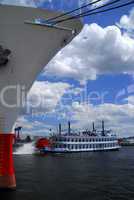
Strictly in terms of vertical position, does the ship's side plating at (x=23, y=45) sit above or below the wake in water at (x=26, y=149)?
above

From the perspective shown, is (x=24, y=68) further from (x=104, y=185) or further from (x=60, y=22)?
(x=104, y=185)

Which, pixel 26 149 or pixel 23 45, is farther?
pixel 26 149

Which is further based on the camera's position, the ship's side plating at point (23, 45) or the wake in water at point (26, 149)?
the wake in water at point (26, 149)

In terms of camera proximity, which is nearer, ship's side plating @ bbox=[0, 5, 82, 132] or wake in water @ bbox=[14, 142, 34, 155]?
ship's side plating @ bbox=[0, 5, 82, 132]

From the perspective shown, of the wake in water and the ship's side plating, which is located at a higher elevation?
the ship's side plating

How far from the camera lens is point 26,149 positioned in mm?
109812

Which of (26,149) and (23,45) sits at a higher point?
(23,45)

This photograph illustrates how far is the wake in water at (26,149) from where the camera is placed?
107850mm

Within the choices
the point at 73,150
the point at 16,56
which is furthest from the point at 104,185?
the point at 73,150

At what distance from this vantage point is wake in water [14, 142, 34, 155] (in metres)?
108

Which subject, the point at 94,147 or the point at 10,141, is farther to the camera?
the point at 94,147

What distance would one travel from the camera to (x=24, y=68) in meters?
20.8

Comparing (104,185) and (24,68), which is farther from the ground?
(24,68)

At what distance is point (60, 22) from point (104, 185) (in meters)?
16.7
